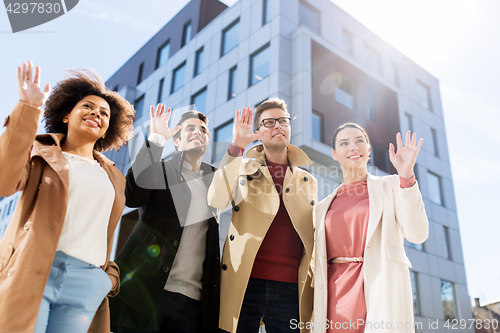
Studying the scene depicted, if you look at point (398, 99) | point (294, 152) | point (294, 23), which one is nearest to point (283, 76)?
point (294, 23)

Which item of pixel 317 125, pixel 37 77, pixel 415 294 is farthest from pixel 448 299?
pixel 37 77

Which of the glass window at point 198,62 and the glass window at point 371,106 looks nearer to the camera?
the glass window at point 371,106

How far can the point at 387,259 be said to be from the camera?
2807 millimetres

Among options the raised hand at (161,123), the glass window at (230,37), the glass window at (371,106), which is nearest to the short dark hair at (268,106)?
the raised hand at (161,123)

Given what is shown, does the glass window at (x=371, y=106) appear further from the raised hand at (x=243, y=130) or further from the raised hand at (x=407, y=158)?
the raised hand at (x=407, y=158)

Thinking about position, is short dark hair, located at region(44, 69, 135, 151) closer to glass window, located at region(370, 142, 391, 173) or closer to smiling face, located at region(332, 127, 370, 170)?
smiling face, located at region(332, 127, 370, 170)

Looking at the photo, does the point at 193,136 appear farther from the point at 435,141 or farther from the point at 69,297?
the point at 435,141

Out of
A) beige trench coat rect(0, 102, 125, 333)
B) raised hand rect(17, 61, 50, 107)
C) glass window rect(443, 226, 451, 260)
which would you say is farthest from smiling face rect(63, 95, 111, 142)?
glass window rect(443, 226, 451, 260)

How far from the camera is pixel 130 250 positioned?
2.99 meters

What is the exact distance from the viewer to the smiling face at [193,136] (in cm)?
358

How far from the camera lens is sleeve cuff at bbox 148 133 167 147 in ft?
10.3

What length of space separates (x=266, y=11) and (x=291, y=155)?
13749 mm

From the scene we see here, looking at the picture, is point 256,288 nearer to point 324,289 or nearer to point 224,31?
point 324,289

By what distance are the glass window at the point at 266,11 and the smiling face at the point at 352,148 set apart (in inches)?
525
